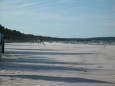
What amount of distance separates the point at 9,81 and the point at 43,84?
1364mm

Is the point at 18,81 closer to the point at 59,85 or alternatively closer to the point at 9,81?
the point at 9,81

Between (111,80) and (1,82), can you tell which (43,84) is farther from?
(111,80)

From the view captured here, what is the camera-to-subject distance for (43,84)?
40.2ft

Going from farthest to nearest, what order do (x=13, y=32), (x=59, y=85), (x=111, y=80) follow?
1. (x=13, y=32)
2. (x=111, y=80)
3. (x=59, y=85)

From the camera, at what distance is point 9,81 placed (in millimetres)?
12688

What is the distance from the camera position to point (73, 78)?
46.1 feet

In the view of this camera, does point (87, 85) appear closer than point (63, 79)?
Yes

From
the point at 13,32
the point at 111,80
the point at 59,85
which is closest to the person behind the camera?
the point at 59,85

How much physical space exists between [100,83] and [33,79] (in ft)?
9.03

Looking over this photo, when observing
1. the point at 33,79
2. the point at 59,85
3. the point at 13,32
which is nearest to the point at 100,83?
the point at 59,85

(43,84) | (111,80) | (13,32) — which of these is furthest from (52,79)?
(13,32)

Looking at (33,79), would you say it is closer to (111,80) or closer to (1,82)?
(1,82)

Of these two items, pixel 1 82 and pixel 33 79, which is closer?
pixel 1 82

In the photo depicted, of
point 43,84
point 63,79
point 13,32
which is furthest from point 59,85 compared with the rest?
point 13,32
